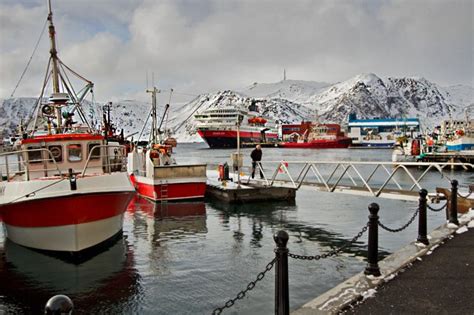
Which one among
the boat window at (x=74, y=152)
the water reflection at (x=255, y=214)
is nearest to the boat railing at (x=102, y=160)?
the boat window at (x=74, y=152)

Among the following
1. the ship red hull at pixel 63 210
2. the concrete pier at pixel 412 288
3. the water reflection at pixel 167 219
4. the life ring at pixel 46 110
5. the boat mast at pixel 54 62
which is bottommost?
the water reflection at pixel 167 219

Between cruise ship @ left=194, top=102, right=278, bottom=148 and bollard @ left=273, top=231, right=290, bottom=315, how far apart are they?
377 ft

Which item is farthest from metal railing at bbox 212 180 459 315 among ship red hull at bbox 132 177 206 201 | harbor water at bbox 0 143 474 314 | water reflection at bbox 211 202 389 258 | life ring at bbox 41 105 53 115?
ship red hull at bbox 132 177 206 201

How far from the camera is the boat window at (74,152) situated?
15406mm

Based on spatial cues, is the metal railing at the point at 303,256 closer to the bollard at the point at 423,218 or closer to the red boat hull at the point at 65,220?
the bollard at the point at 423,218

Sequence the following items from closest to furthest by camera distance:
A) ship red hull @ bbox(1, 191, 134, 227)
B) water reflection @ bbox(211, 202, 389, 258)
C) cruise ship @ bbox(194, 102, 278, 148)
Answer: ship red hull @ bbox(1, 191, 134, 227), water reflection @ bbox(211, 202, 389, 258), cruise ship @ bbox(194, 102, 278, 148)

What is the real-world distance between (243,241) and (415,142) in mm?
52143

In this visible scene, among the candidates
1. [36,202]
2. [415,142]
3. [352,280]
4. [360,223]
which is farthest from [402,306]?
[415,142]

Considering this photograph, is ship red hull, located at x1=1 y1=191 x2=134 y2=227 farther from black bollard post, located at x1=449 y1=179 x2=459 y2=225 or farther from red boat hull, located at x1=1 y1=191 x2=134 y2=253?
black bollard post, located at x1=449 y1=179 x2=459 y2=225

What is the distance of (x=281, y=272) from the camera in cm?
540

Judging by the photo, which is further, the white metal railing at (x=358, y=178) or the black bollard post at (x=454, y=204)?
the white metal railing at (x=358, y=178)

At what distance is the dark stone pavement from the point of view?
19.5ft

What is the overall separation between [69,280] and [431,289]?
30.2 ft

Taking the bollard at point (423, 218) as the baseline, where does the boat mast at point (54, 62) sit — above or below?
above
